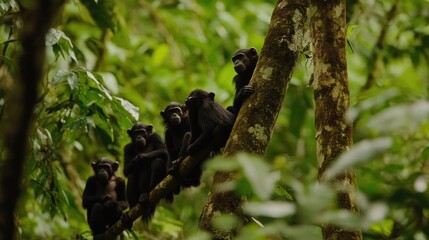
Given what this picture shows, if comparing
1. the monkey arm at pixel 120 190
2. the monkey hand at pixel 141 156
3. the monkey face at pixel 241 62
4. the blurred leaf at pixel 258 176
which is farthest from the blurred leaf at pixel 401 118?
the monkey arm at pixel 120 190

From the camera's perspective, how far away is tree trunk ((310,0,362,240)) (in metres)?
4.10

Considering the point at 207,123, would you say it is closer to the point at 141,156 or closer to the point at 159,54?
the point at 141,156

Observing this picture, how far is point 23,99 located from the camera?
162 centimetres

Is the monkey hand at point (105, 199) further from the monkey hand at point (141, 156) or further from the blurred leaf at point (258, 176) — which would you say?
the blurred leaf at point (258, 176)

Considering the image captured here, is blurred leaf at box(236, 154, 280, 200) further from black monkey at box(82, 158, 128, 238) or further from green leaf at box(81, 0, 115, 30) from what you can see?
black monkey at box(82, 158, 128, 238)

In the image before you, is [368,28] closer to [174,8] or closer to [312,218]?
[174,8]

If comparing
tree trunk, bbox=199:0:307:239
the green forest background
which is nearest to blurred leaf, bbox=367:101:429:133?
the green forest background

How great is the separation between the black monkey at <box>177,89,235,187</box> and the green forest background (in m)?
0.73

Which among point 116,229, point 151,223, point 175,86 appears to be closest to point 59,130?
point 116,229

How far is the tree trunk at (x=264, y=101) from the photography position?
4207 millimetres

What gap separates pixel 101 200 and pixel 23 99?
6.94m

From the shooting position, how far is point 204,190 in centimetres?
973

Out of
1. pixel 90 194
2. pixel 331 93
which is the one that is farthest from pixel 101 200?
pixel 331 93

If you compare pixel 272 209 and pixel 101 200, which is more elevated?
pixel 272 209
